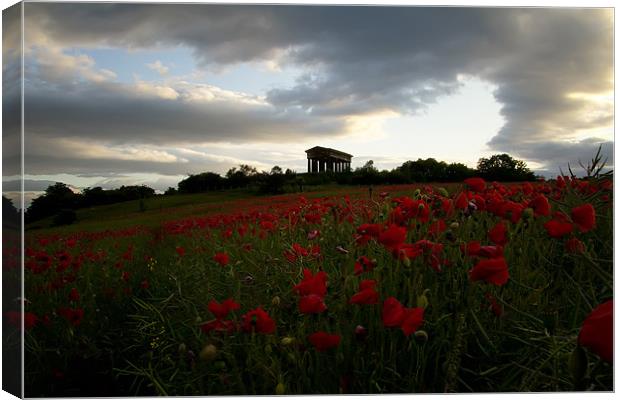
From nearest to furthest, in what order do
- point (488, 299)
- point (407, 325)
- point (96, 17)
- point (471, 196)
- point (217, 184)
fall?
point (407, 325), point (488, 299), point (471, 196), point (96, 17), point (217, 184)

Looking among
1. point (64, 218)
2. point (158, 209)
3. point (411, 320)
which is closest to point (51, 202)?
point (64, 218)

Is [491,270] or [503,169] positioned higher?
A: [503,169]

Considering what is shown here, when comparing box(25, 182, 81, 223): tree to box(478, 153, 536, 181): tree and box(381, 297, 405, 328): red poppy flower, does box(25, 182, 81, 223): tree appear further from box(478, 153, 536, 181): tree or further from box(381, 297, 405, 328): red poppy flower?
box(478, 153, 536, 181): tree

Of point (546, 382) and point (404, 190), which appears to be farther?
point (404, 190)

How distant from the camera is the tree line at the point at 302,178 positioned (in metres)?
3.03

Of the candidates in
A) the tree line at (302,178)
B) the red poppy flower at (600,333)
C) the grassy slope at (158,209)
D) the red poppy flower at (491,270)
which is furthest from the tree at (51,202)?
the red poppy flower at (600,333)

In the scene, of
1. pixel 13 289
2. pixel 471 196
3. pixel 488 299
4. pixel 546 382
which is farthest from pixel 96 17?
pixel 546 382

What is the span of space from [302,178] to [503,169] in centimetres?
123

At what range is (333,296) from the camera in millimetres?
2469

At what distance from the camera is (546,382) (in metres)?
2.52

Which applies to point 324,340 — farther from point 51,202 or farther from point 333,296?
point 51,202

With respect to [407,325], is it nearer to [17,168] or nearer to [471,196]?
[471,196]

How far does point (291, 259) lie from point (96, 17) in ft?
5.74

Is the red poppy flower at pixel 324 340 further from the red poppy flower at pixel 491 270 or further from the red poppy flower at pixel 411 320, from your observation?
the red poppy flower at pixel 491 270
